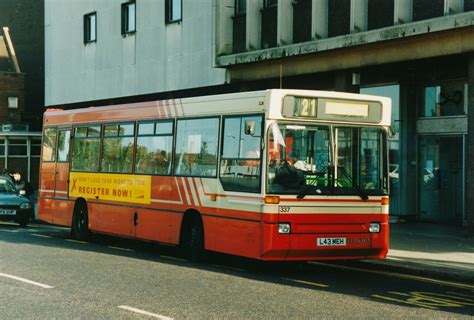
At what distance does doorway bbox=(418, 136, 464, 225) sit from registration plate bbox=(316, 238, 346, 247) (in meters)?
9.65

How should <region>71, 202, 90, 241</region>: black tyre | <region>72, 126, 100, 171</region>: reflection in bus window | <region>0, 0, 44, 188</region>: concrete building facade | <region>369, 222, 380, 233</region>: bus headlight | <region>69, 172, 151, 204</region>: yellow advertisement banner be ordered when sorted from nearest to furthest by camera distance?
1. <region>369, 222, 380, 233</region>: bus headlight
2. <region>69, 172, 151, 204</region>: yellow advertisement banner
3. <region>72, 126, 100, 171</region>: reflection in bus window
4. <region>71, 202, 90, 241</region>: black tyre
5. <region>0, 0, 44, 188</region>: concrete building facade

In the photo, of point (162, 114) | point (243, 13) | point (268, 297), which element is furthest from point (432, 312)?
point (243, 13)

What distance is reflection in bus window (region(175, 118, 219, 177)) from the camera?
14.6m

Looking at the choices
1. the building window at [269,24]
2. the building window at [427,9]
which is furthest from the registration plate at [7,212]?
the building window at [427,9]

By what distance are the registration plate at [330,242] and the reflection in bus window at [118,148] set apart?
217 inches

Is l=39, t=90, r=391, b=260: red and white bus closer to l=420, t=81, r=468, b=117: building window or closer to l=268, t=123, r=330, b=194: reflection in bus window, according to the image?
l=268, t=123, r=330, b=194: reflection in bus window

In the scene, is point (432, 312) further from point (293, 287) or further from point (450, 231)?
point (450, 231)

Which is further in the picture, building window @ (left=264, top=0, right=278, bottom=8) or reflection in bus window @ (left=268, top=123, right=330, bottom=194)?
building window @ (left=264, top=0, right=278, bottom=8)

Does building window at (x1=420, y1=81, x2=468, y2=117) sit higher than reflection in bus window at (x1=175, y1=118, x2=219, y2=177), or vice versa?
building window at (x1=420, y1=81, x2=468, y2=117)

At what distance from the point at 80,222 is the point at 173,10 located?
41.4ft

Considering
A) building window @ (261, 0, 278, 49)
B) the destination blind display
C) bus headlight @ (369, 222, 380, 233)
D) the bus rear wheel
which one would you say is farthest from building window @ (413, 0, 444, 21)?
the bus rear wheel

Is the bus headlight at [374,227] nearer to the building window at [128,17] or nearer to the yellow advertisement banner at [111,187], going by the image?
the yellow advertisement banner at [111,187]

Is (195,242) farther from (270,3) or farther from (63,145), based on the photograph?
(270,3)

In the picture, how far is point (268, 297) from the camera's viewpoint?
10.8 m
